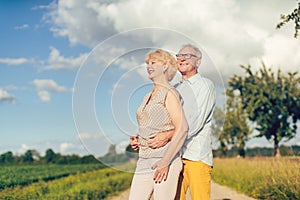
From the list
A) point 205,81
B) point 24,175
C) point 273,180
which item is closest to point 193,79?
point 205,81

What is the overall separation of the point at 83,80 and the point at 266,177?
9552 millimetres

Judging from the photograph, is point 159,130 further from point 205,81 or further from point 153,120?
point 205,81

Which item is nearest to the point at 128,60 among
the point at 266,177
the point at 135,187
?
the point at 135,187

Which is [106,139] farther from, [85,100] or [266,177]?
[266,177]

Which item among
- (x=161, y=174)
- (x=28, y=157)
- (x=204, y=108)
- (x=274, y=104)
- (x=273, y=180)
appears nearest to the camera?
(x=161, y=174)

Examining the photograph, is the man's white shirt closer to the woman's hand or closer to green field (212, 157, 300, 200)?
the woman's hand

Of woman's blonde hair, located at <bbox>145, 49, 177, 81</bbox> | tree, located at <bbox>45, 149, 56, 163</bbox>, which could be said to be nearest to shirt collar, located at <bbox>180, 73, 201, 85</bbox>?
woman's blonde hair, located at <bbox>145, 49, 177, 81</bbox>

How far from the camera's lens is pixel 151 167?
365cm

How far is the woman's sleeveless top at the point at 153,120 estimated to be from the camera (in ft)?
11.5

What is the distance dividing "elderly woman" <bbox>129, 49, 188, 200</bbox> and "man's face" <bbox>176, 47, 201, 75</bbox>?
21 centimetres

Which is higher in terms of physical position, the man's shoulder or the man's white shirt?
the man's shoulder

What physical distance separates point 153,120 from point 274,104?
3822 centimetres

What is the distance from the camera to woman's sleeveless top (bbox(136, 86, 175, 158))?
3502mm

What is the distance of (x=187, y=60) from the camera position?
4012 millimetres
